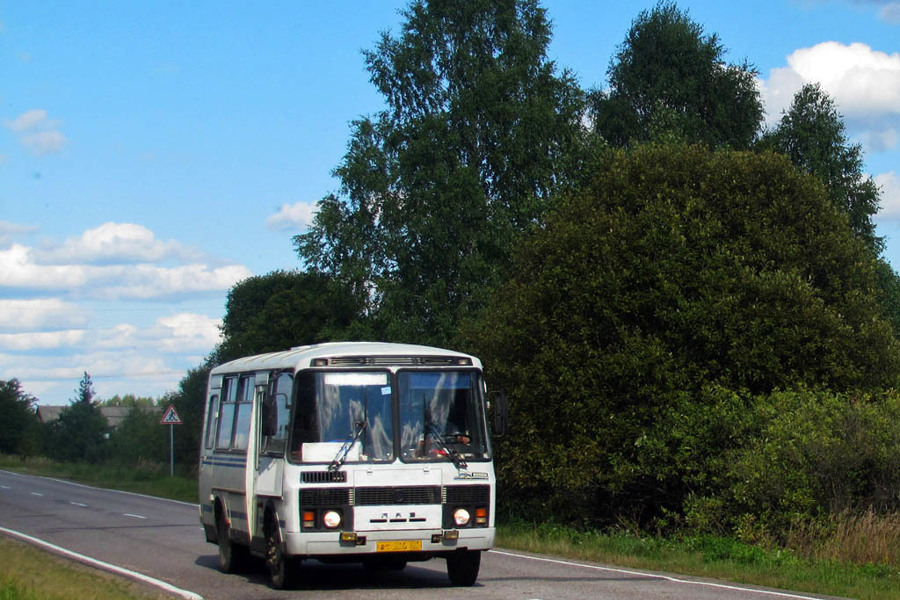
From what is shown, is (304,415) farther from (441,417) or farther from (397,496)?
(441,417)

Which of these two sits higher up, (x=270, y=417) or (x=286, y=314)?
(x=286, y=314)

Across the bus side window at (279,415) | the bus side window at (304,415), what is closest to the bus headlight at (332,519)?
the bus side window at (304,415)

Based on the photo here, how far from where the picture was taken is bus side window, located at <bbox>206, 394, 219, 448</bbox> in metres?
17.1

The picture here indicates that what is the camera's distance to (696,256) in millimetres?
23969

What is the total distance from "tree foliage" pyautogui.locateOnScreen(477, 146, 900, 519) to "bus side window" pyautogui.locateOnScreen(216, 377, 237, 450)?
854cm

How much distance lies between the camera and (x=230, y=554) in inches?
609

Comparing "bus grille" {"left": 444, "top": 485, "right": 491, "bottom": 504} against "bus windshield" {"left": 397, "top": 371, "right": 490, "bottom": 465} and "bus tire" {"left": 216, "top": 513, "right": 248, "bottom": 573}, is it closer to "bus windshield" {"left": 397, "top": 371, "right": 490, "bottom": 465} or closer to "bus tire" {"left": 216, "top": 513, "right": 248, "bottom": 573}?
"bus windshield" {"left": 397, "top": 371, "right": 490, "bottom": 465}

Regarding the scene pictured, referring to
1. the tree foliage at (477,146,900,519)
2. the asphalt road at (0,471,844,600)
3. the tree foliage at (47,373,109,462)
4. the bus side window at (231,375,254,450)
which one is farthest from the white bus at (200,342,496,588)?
the tree foliage at (47,373,109,462)

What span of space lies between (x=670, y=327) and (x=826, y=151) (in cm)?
2392

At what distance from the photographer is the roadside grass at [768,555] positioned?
14062 millimetres

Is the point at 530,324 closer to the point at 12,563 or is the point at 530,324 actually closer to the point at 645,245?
the point at 645,245

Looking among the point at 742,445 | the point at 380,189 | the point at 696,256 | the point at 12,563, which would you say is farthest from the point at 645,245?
the point at 380,189

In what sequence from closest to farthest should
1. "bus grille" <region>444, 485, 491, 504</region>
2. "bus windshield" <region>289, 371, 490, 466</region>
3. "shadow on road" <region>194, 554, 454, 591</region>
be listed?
"bus windshield" <region>289, 371, 490, 466</region>
"bus grille" <region>444, 485, 491, 504</region>
"shadow on road" <region>194, 554, 454, 591</region>

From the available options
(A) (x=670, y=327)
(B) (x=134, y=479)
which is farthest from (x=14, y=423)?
(A) (x=670, y=327)
